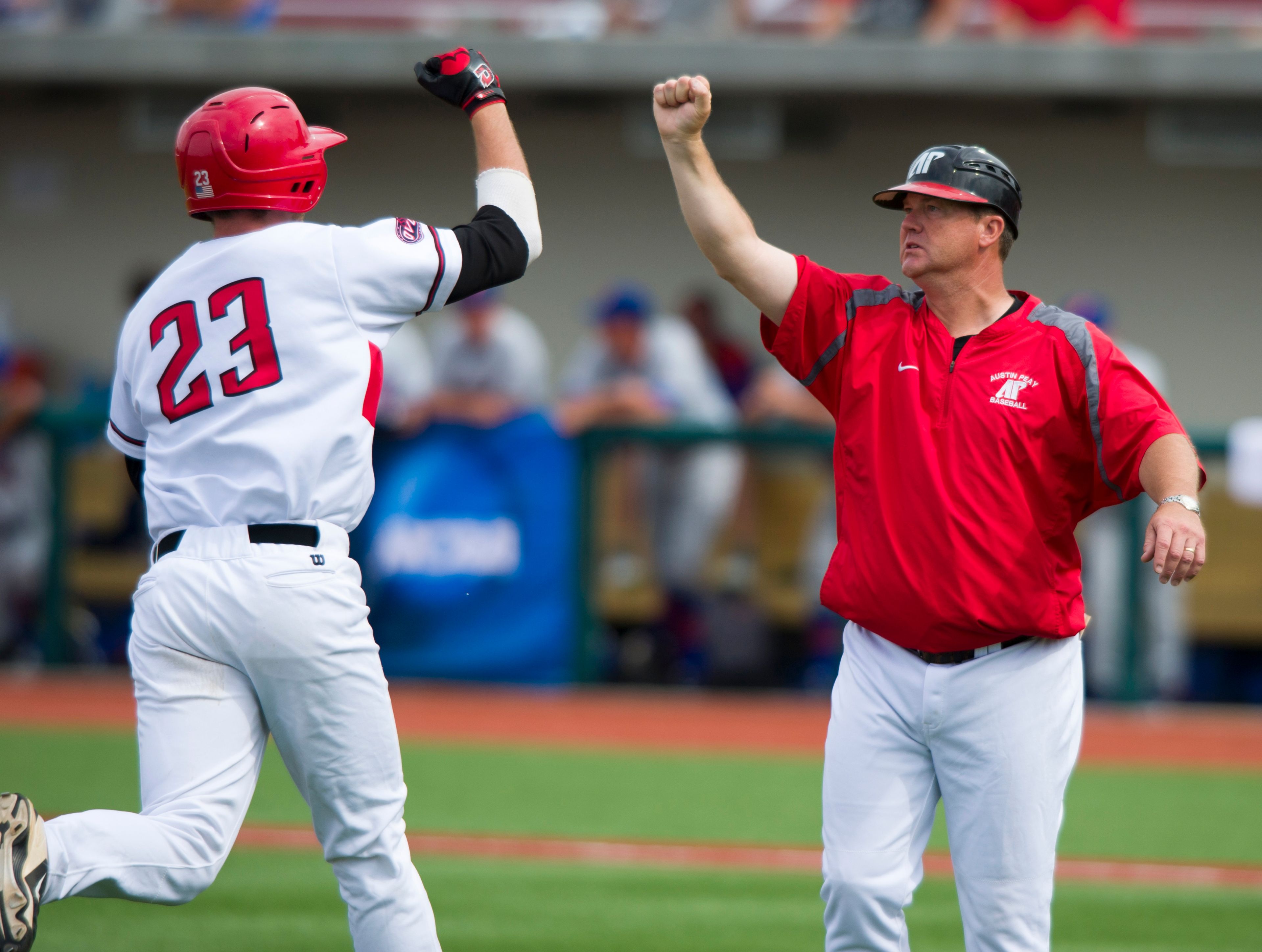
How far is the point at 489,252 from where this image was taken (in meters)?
3.58

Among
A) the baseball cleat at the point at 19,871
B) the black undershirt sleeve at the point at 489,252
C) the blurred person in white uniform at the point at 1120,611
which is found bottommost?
the blurred person in white uniform at the point at 1120,611

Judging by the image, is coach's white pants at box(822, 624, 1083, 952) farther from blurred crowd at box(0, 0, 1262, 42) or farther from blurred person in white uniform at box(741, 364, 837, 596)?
blurred crowd at box(0, 0, 1262, 42)

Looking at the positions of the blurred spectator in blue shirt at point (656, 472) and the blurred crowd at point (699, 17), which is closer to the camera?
the blurred spectator in blue shirt at point (656, 472)

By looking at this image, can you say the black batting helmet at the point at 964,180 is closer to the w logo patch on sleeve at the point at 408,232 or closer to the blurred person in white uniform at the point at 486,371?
the w logo patch on sleeve at the point at 408,232

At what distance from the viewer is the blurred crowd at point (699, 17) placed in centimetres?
1165

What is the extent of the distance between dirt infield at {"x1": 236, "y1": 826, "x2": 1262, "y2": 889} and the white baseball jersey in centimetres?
309

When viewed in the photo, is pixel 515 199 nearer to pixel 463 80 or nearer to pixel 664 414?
pixel 463 80

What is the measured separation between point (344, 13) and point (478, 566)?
6.10 m

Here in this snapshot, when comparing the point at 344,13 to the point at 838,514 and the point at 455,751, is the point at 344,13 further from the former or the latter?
the point at 838,514

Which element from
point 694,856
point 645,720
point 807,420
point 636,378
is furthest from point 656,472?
point 694,856

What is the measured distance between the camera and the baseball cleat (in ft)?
9.95

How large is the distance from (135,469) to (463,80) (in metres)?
1.25

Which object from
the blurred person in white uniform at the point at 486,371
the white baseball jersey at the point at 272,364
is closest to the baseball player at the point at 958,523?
the white baseball jersey at the point at 272,364

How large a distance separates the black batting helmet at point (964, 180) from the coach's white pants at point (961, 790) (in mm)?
1037
